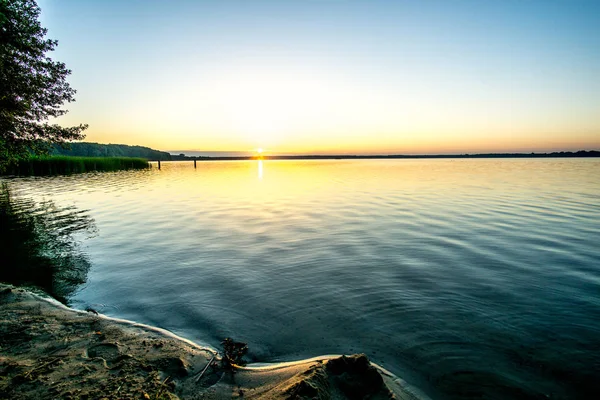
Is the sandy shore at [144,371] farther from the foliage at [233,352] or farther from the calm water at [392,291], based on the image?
the calm water at [392,291]

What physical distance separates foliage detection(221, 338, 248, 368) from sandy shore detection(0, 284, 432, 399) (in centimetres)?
13

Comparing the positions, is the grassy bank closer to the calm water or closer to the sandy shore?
the calm water

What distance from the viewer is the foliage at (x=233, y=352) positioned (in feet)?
16.8

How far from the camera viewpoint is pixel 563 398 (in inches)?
180

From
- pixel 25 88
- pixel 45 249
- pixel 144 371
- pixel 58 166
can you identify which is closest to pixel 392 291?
pixel 144 371

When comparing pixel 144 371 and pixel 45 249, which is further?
pixel 45 249

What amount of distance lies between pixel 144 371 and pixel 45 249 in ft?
39.5

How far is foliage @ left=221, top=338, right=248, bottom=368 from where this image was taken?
511 centimetres

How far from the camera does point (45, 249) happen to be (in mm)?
13227

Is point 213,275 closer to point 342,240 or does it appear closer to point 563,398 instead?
point 342,240

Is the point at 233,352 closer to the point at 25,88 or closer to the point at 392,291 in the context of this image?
the point at 392,291

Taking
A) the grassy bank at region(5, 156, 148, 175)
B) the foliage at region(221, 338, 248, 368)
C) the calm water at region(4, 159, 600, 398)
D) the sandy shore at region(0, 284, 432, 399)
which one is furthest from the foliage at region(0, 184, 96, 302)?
the grassy bank at region(5, 156, 148, 175)

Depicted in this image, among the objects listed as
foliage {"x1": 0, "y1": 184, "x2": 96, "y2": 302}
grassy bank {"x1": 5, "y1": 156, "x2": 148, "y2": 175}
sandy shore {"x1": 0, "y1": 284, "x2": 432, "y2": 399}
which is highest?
grassy bank {"x1": 5, "y1": 156, "x2": 148, "y2": 175}

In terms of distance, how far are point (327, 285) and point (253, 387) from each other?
483 cm
